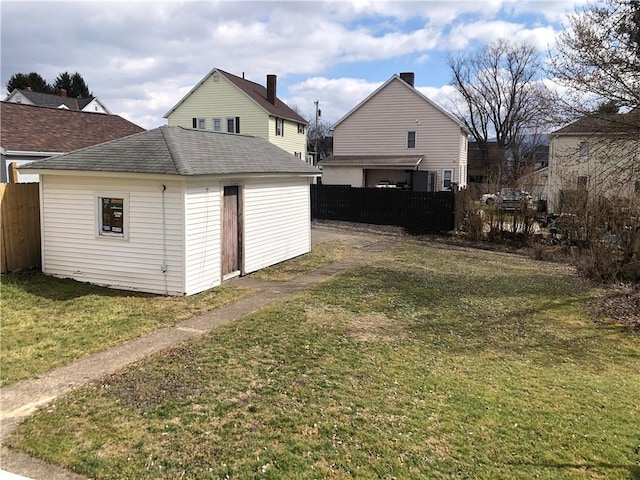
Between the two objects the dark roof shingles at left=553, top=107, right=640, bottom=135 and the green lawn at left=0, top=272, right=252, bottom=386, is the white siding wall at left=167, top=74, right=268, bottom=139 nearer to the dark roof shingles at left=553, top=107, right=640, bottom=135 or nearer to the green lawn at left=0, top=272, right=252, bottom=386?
the dark roof shingles at left=553, top=107, right=640, bottom=135

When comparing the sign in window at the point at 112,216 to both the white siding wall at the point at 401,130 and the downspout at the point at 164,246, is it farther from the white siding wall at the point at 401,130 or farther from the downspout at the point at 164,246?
the white siding wall at the point at 401,130

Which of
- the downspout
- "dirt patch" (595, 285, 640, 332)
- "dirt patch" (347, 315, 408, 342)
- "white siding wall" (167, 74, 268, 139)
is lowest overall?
"dirt patch" (595, 285, 640, 332)

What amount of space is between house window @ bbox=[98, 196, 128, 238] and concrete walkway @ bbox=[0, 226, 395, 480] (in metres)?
2.79

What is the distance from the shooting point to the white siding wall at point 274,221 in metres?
13.5

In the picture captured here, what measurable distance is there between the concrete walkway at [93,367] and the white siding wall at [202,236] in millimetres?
907

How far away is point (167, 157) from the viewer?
11.1m

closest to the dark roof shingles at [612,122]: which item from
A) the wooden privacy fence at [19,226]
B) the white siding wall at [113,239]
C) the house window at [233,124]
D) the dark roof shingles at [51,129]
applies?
the white siding wall at [113,239]

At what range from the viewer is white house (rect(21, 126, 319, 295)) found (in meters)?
10.8

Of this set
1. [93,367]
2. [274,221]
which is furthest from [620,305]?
[93,367]

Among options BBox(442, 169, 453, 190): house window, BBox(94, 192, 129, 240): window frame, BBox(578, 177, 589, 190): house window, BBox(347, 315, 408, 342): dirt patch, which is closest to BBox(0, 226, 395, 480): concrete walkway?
BBox(347, 315, 408, 342): dirt patch

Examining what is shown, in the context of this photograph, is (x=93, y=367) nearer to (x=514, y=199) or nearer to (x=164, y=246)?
(x=164, y=246)

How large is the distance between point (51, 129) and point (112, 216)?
12.7 meters

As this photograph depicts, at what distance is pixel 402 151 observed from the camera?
33.8m

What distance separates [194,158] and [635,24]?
10.9 meters
